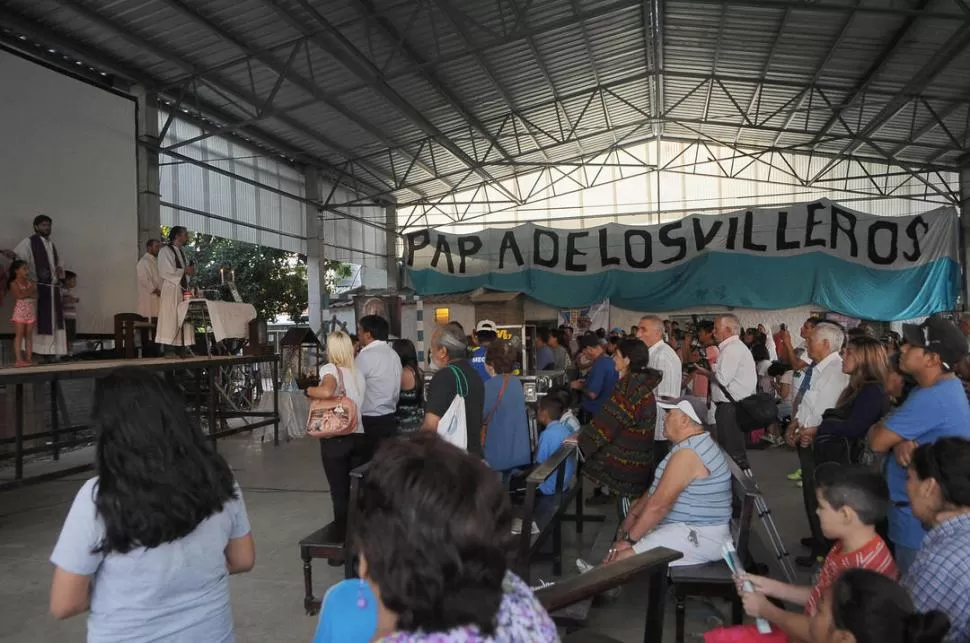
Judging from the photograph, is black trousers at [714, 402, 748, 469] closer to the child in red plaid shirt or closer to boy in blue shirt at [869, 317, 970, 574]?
boy in blue shirt at [869, 317, 970, 574]

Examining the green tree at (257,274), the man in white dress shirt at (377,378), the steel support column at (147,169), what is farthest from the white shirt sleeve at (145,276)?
the green tree at (257,274)

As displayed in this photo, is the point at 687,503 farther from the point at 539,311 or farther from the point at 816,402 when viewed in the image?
the point at 539,311

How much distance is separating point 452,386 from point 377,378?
0.92 metres

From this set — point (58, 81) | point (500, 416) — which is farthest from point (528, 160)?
point (500, 416)

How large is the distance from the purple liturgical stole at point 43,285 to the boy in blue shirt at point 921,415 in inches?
300

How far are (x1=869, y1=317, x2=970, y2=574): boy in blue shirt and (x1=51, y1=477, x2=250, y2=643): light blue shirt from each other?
2541 mm

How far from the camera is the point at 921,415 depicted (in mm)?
2896

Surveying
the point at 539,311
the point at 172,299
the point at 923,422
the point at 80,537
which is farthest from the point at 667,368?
the point at 539,311

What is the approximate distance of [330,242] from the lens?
1781 cm

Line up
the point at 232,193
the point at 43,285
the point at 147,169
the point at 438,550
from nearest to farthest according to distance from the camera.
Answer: the point at 438,550 < the point at 43,285 < the point at 147,169 < the point at 232,193

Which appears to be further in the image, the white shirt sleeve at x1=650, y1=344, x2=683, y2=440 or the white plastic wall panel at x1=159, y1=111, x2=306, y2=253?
the white plastic wall panel at x1=159, y1=111, x2=306, y2=253

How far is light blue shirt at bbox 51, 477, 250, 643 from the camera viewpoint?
1573 mm

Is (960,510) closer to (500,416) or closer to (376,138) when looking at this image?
(500,416)

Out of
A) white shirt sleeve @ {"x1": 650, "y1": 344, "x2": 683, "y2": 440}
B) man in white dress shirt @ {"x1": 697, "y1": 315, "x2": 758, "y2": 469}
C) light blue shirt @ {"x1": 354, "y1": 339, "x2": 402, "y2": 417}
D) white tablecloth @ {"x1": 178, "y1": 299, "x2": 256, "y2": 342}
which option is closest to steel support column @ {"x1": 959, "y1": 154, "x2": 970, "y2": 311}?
man in white dress shirt @ {"x1": 697, "y1": 315, "x2": 758, "y2": 469}
